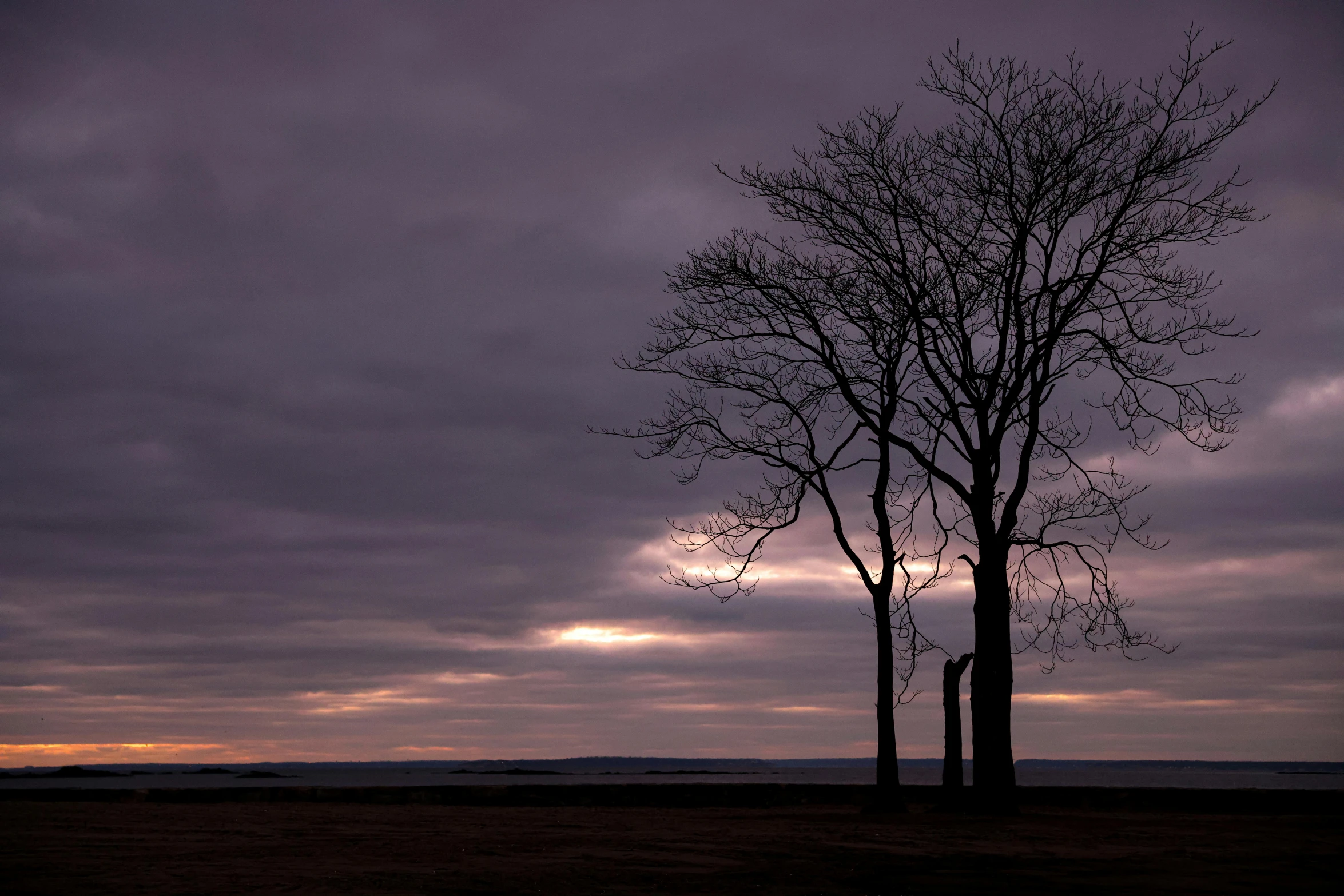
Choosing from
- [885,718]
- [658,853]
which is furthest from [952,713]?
[658,853]

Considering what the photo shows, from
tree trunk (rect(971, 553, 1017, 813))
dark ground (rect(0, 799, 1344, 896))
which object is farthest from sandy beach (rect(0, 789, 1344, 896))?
tree trunk (rect(971, 553, 1017, 813))

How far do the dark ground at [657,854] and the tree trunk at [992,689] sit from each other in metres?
0.70

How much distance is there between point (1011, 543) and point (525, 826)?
A: 370 inches

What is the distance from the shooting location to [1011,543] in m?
18.4

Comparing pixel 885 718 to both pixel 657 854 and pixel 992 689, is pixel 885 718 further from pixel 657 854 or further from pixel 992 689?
pixel 657 854

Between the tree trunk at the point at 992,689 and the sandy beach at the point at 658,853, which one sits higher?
the tree trunk at the point at 992,689

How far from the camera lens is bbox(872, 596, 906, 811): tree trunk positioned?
1833 centimetres

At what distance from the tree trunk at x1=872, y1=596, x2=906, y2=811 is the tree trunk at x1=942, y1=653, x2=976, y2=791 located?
885 millimetres

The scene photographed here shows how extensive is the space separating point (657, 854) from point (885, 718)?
9207 millimetres

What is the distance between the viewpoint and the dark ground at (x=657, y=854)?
8398 mm

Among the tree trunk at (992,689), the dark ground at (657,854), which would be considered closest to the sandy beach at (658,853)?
the dark ground at (657,854)

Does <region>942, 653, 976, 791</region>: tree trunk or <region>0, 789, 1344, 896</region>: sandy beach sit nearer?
<region>0, 789, 1344, 896</region>: sandy beach

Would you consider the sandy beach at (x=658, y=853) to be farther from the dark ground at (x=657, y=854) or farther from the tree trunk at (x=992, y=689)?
the tree trunk at (x=992, y=689)

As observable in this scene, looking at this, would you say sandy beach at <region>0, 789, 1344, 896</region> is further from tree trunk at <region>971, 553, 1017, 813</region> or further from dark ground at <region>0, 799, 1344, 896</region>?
tree trunk at <region>971, 553, 1017, 813</region>
